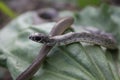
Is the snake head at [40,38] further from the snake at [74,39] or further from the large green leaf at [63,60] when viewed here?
the large green leaf at [63,60]

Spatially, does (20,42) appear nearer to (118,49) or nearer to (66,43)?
(66,43)

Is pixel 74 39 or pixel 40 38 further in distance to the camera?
pixel 74 39

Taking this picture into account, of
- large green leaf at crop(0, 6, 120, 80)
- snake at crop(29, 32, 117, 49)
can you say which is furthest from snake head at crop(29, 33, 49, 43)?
large green leaf at crop(0, 6, 120, 80)

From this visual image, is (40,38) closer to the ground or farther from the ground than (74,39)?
closer to the ground

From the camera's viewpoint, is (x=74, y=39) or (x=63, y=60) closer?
(x=63, y=60)

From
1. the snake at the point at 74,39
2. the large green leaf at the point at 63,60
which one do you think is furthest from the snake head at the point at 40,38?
the large green leaf at the point at 63,60

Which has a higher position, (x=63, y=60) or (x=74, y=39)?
(x=74, y=39)

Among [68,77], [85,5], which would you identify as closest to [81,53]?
[68,77]

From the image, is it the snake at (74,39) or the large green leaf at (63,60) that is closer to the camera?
the large green leaf at (63,60)
